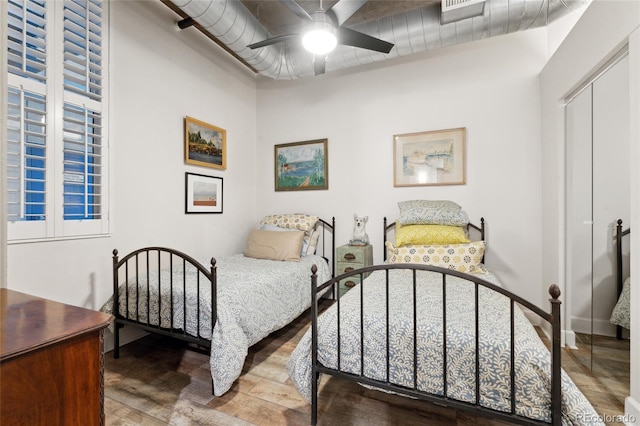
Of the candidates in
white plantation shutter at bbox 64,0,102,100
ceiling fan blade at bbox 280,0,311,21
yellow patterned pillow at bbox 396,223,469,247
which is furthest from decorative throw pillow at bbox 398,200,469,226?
white plantation shutter at bbox 64,0,102,100

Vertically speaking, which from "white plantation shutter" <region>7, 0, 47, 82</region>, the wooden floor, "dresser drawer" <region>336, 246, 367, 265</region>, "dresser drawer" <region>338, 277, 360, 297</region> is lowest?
the wooden floor

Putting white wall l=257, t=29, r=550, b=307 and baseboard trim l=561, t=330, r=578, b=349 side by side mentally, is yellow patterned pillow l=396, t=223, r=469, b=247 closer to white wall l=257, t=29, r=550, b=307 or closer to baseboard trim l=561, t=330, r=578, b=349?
white wall l=257, t=29, r=550, b=307

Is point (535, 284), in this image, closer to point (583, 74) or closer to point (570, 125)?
point (570, 125)

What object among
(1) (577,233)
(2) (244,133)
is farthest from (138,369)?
(1) (577,233)

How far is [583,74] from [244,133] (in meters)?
3.47

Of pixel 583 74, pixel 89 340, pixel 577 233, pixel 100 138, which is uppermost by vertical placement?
pixel 583 74

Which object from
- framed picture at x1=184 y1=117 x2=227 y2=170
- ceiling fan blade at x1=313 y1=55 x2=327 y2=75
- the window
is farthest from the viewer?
framed picture at x1=184 y1=117 x2=227 y2=170

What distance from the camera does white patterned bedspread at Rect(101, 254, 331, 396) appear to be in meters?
1.83

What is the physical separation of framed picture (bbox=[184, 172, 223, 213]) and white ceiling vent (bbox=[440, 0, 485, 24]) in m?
2.80

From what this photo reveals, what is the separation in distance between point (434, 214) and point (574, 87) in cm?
142

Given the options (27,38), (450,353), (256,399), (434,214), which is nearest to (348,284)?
(434,214)

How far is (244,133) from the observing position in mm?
3979

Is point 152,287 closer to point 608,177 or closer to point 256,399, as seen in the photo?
point 256,399

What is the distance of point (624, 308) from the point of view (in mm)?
1688
